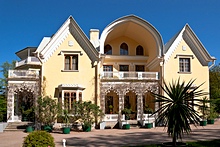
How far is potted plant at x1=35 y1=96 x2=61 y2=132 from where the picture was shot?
813 inches

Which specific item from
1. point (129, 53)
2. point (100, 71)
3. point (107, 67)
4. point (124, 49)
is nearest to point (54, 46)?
point (100, 71)

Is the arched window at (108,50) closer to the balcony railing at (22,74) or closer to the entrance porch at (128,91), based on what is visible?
the entrance porch at (128,91)

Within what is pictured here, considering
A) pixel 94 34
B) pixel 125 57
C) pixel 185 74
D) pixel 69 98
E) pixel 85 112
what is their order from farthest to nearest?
pixel 94 34 < pixel 125 57 < pixel 185 74 < pixel 69 98 < pixel 85 112

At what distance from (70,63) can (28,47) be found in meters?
9.89

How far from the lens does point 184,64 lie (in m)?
25.2

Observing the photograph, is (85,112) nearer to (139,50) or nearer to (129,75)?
(129,75)

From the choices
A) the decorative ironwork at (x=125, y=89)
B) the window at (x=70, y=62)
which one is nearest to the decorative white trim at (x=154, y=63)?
the decorative ironwork at (x=125, y=89)

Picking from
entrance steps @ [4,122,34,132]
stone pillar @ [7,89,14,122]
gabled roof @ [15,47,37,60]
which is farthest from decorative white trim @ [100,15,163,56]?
gabled roof @ [15,47,37,60]

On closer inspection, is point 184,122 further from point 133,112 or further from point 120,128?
point 133,112

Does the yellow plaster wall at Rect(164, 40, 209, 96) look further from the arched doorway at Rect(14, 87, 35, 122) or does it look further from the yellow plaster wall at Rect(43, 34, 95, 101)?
the arched doorway at Rect(14, 87, 35, 122)

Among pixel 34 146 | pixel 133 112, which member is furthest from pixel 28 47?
pixel 34 146

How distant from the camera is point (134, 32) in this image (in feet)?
87.8

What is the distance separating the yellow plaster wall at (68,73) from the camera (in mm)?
22703

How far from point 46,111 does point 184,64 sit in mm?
13100
